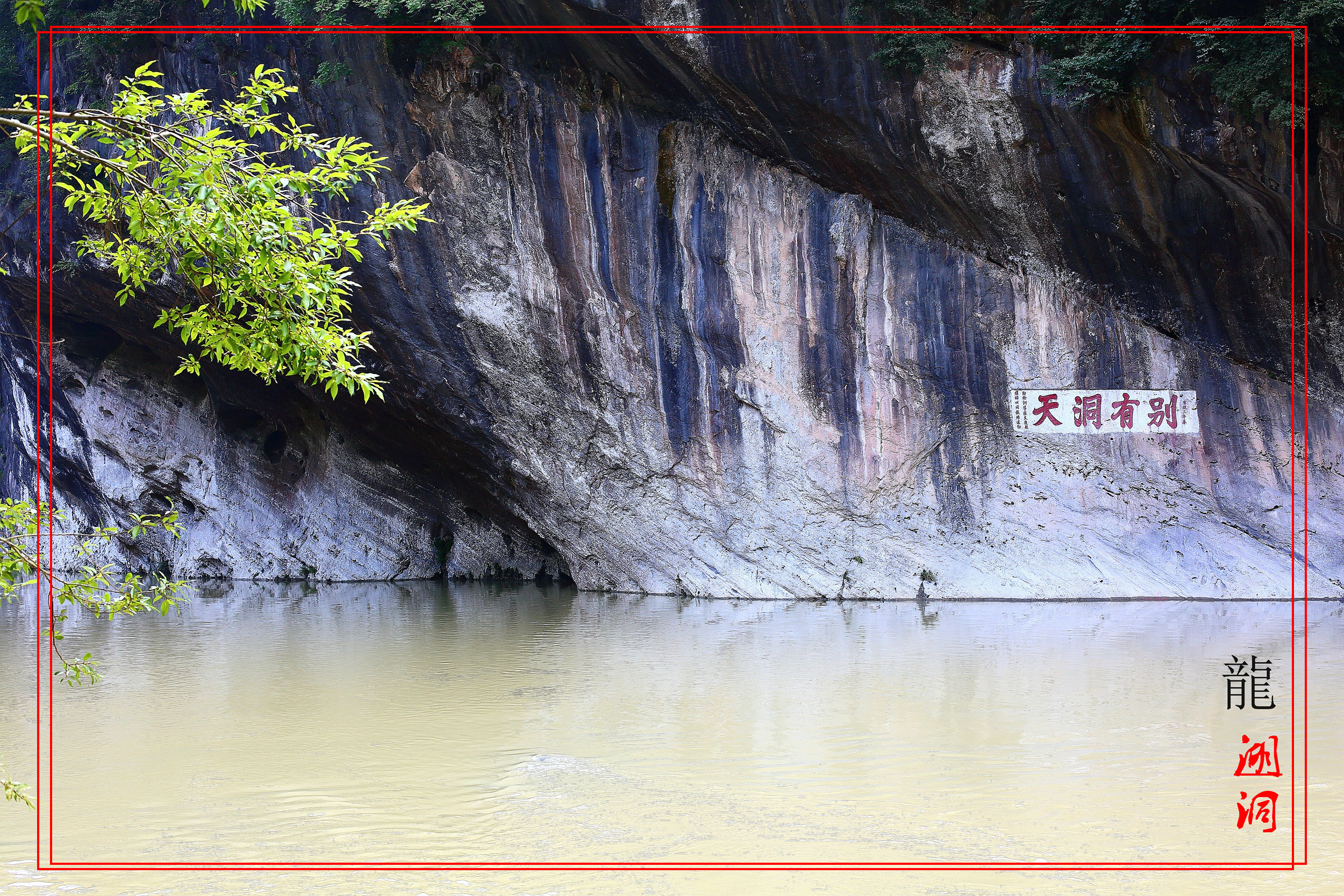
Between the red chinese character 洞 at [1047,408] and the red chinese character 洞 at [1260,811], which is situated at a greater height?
the red chinese character 洞 at [1047,408]

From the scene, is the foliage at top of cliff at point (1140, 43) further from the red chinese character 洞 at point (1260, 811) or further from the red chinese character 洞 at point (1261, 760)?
the red chinese character 洞 at point (1260, 811)

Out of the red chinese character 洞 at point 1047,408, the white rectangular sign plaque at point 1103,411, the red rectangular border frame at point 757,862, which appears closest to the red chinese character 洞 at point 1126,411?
the white rectangular sign plaque at point 1103,411

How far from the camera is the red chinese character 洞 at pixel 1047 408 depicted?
1138 cm

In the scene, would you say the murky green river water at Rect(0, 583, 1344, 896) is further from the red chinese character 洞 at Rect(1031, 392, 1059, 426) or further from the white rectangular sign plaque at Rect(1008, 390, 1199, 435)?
the red chinese character 洞 at Rect(1031, 392, 1059, 426)

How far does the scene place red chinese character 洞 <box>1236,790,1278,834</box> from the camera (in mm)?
3822

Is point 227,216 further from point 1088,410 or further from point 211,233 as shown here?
point 1088,410

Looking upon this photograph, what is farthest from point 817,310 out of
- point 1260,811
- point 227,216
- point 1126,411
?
point 227,216

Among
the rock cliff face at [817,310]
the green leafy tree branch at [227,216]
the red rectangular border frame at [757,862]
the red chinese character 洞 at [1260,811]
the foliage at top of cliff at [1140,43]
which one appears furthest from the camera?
the rock cliff face at [817,310]

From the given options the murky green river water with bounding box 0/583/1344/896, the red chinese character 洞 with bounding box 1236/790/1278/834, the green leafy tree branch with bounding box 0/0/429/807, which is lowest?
the murky green river water with bounding box 0/583/1344/896

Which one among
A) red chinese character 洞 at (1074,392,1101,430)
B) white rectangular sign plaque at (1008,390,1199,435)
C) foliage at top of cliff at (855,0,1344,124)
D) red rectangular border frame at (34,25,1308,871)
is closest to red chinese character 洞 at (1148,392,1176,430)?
white rectangular sign plaque at (1008,390,1199,435)

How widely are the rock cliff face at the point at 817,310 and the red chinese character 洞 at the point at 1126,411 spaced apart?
0.15 metres

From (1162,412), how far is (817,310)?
4.07 metres

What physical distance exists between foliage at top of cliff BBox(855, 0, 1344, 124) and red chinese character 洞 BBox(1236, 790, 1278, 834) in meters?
6.48

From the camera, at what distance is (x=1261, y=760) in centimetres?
468
